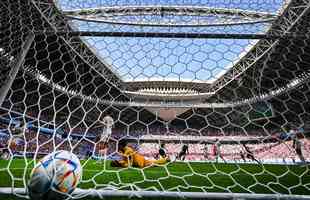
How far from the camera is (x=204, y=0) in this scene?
8.86m

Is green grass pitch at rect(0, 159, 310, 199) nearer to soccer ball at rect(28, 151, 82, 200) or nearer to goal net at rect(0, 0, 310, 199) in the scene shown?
goal net at rect(0, 0, 310, 199)

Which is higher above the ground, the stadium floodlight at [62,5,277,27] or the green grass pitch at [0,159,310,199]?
the stadium floodlight at [62,5,277,27]

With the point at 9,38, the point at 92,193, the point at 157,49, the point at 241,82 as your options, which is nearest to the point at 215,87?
the point at 241,82

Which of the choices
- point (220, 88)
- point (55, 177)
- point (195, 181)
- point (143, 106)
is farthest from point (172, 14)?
point (55, 177)

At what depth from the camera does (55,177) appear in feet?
4.32

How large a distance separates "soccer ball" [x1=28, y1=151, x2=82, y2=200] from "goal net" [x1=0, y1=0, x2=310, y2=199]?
0.20 ft

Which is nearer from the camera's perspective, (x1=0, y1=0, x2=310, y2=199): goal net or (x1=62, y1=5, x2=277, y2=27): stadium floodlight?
(x1=0, y1=0, x2=310, y2=199): goal net

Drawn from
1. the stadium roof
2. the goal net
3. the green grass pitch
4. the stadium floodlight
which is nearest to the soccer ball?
the goal net

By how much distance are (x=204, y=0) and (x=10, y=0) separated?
6195 millimetres

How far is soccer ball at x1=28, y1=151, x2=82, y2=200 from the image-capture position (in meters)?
1.27

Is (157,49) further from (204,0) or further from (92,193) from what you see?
(204,0)

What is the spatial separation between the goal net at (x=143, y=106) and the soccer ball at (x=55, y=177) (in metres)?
0.06

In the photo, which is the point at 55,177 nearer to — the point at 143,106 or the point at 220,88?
the point at 143,106

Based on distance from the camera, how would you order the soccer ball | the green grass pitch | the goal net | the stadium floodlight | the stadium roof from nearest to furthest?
the soccer ball < the green grass pitch < the goal net < the stadium roof < the stadium floodlight
